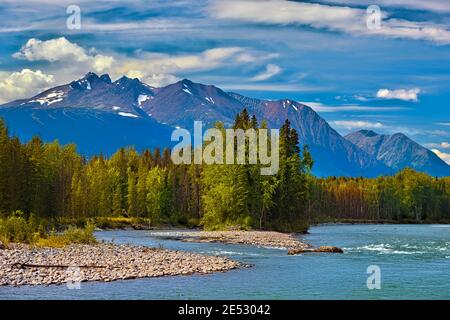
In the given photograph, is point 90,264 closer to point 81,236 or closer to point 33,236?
point 33,236

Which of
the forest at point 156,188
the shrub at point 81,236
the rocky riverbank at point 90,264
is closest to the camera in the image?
the rocky riverbank at point 90,264

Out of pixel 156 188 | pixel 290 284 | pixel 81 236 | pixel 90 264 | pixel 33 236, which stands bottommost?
pixel 290 284

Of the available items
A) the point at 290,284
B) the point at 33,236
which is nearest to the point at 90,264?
the point at 290,284

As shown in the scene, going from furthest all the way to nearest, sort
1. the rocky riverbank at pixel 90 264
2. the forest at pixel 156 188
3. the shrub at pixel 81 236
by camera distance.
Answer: the forest at pixel 156 188 < the shrub at pixel 81 236 < the rocky riverbank at pixel 90 264

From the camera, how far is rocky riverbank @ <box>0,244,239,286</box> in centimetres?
3212

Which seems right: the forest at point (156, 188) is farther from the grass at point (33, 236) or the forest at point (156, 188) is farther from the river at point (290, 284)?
the river at point (290, 284)

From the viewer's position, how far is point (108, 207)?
124 m

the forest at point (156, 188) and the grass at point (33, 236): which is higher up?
the forest at point (156, 188)

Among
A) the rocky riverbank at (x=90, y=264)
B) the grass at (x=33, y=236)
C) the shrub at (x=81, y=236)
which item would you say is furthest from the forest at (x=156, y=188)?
the rocky riverbank at (x=90, y=264)

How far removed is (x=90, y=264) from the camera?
3634 centimetres

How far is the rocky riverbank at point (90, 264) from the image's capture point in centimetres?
3212
